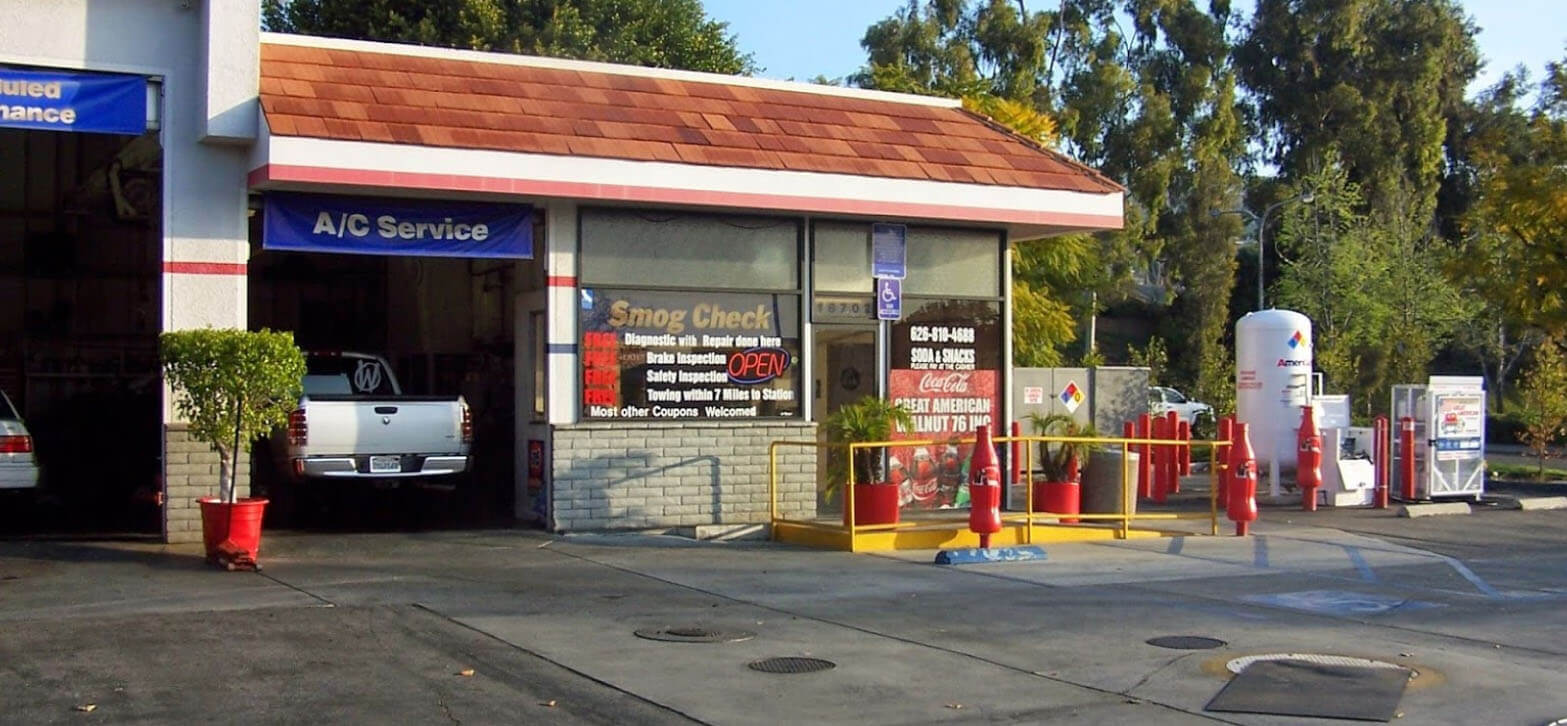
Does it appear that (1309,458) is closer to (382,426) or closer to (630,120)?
(630,120)

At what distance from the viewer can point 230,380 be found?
43.0 feet

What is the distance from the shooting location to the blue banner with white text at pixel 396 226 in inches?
604

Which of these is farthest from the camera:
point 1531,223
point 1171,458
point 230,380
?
point 1531,223

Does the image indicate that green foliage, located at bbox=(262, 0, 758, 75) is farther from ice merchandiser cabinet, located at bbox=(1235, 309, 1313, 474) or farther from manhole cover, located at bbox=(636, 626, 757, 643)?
manhole cover, located at bbox=(636, 626, 757, 643)

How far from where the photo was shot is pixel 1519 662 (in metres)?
9.84

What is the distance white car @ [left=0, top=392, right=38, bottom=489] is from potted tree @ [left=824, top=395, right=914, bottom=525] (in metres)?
8.06

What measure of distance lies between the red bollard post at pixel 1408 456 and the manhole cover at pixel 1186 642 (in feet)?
39.5

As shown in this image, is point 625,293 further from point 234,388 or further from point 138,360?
point 138,360

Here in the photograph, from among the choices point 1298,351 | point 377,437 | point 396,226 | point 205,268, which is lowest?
point 377,437

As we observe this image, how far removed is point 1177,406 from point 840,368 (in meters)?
24.1

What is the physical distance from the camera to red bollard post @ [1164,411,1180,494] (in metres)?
21.7

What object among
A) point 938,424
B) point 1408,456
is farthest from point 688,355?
point 1408,456

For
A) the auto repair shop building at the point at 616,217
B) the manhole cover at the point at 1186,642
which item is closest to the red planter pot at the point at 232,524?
the auto repair shop building at the point at 616,217

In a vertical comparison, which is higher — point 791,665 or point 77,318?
point 77,318
